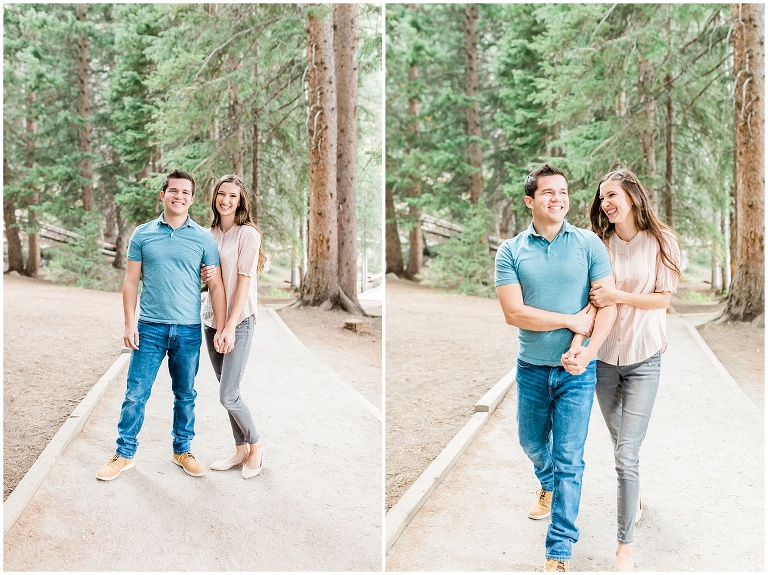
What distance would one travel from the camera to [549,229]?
212cm

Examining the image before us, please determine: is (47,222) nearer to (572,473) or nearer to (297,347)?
(297,347)

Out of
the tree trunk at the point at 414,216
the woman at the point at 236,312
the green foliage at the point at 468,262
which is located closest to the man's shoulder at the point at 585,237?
the woman at the point at 236,312

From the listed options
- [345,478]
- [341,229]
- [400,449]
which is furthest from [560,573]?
[341,229]

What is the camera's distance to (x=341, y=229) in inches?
128

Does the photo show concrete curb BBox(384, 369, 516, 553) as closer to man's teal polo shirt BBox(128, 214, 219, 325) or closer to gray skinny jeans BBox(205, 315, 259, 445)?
gray skinny jeans BBox(205, 315, 259, 445)

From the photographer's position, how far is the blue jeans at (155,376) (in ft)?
8.46

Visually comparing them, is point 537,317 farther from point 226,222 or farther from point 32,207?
point 32,207

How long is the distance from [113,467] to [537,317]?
1.79 metres

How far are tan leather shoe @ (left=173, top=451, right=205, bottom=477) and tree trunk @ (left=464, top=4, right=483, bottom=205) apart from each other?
316 inches

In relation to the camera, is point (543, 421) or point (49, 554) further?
point (49, 554)

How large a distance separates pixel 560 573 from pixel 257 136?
2550 mm

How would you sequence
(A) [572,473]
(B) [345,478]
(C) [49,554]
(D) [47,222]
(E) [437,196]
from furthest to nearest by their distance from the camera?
(E) [437,196]
(D) [47,222]
(B) [345,478]
(C) [49,554]
(A) [572,473]

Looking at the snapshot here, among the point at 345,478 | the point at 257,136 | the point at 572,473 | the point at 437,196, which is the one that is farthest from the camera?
the point at 437,196

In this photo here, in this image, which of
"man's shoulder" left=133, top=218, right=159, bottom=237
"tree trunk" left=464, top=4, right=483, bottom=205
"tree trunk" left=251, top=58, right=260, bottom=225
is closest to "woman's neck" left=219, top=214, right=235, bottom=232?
"man's shoulder" left=133, top=218, right=159, bottom=237
